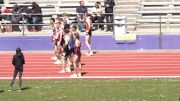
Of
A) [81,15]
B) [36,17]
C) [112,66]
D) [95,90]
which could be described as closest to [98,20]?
[81,15]

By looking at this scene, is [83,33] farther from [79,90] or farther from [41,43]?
[79,90]

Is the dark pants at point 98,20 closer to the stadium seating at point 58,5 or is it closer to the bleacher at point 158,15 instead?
the bleacher at point 158,15

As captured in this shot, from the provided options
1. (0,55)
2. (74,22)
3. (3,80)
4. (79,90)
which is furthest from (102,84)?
(74,22)

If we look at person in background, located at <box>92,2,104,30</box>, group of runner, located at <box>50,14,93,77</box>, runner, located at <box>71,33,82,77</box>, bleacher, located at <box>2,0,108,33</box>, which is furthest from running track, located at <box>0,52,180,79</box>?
bleacher, located at <box>2,0,108,33</box>

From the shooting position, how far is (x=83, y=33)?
26578 mm

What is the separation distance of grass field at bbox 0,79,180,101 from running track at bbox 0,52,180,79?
1.53m

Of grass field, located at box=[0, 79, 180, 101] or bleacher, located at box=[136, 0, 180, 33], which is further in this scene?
bleacher, located at box=[136, 0, 180, 33]

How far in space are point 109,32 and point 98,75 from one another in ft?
22.6

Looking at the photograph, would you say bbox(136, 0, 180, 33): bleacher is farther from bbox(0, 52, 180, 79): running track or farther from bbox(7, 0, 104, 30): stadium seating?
bbox(0, 52, 180, 79): running track

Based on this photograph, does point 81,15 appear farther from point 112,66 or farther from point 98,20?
point 112,66

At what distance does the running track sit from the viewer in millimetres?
20258

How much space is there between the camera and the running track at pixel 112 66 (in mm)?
20258

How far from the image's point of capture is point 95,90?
16.5 m

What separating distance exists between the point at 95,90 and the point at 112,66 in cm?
527
